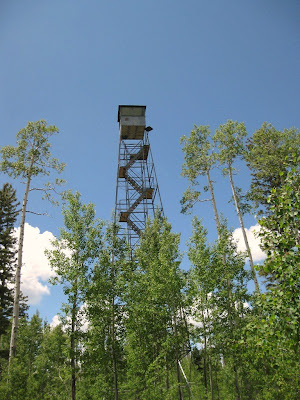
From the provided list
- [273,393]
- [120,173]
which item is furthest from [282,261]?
[120,173]

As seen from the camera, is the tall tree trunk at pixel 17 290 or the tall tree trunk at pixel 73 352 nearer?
the tall tree trunk at pixel 73 352

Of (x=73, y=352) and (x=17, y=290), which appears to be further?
(x=17, y=290)

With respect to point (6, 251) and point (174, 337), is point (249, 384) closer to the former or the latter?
point (174, 337)

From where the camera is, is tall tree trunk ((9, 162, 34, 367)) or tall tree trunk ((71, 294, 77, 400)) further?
tall tree trunk ((9, 162, 34, 367))

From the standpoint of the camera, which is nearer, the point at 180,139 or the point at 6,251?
the point at 180,139

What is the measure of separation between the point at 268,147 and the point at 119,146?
1103 cm

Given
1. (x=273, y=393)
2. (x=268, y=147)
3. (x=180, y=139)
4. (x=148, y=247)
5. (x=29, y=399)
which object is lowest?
(x=273, y=393)

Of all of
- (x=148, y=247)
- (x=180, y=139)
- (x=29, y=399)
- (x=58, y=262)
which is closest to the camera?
(x=29, y=399)

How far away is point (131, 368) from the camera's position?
14.8 m

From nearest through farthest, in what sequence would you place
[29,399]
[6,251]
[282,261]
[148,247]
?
[282,261]
[29,399]
[148,247]
[6,251]

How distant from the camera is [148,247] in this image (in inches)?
784

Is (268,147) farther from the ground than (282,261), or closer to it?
farther from the ground

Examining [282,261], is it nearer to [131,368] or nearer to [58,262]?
[58,262]

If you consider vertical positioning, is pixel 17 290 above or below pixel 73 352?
above
